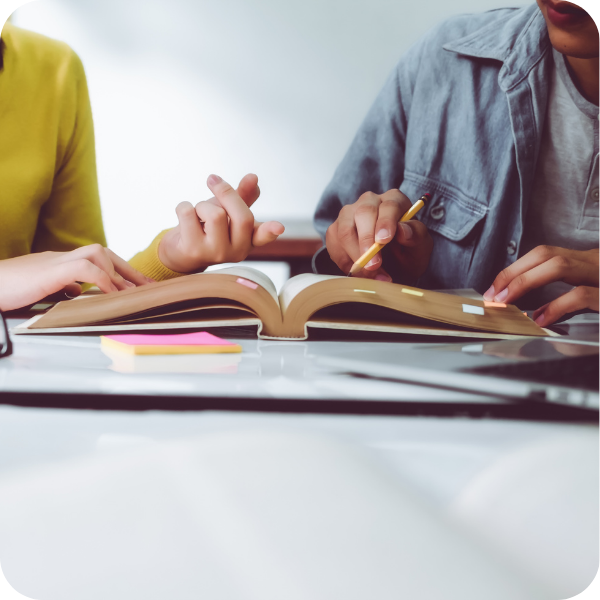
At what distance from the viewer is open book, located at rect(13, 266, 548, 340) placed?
1.53ft

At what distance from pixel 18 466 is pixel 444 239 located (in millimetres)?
906

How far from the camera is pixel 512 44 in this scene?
0.98 meters

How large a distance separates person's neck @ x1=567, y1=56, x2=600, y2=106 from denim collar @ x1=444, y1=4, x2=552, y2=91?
0.07 meters

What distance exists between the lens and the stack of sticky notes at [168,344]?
397 millimetres

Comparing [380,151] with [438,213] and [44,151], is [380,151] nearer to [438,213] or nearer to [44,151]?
[438,213]

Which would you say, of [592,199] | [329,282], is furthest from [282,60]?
[329,282]

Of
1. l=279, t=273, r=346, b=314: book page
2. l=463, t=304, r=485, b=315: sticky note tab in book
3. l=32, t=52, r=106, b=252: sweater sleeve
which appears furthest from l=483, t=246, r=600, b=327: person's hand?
l=32, t=52, r=106, b=252: sweater sleeve

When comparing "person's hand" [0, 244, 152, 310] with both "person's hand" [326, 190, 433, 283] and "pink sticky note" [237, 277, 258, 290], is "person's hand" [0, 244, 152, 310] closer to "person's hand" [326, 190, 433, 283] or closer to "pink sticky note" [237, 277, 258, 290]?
"pink sticky note" [237, 277, 258, 290]

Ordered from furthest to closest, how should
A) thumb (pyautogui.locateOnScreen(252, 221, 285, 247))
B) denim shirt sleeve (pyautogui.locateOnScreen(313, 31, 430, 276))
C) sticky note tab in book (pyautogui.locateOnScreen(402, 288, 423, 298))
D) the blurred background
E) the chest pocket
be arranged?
the blurred background < denim shirt sleeve (pyautogui.locateOnScreen(313, 31, 430, 276)) < the chest pocket < thumb (pyautogui.locateOnScreen(252, 221, 285, 247)) < sticky note tab in book (pyautogui.locateOnScreen(402, 288, 423, 298))

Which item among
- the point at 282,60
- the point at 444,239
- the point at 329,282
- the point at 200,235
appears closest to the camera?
the point at 329,282

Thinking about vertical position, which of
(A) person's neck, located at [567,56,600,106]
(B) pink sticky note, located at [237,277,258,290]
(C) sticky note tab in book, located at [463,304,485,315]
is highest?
(A) person's neck, located at [567,56,600,106]

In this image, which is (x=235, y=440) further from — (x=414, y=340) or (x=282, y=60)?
(x=282, y=60)

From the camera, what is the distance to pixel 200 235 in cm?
65

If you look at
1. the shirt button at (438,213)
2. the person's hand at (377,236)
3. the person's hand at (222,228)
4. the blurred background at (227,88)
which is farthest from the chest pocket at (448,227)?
the blurred background at (227,88)
